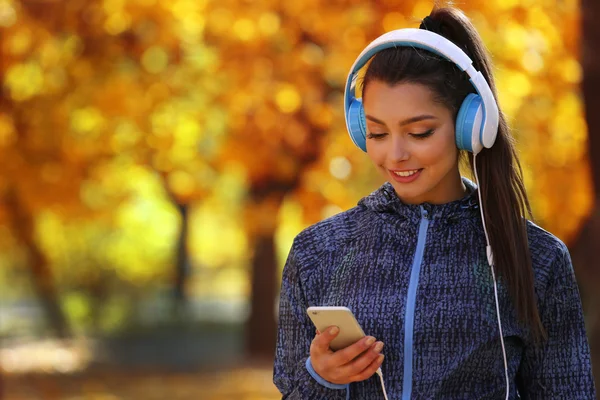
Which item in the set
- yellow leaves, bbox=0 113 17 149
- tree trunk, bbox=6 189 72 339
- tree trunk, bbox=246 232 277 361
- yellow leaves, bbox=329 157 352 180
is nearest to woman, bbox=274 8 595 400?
yellow leaves, bbox=329 157 352 180

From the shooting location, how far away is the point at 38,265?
17.9 metres

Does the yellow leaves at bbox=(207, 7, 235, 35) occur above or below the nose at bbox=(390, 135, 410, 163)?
above

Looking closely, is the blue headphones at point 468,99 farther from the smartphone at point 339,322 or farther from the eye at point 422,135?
the smartphone at point 339,322

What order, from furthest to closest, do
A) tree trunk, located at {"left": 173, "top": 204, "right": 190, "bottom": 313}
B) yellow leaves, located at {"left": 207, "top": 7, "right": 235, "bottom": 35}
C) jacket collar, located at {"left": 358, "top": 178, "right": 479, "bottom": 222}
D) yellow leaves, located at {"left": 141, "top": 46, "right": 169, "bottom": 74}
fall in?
tree trunk, located at {"left": 173, "top": 204, "right": 190, "bottom": 313} < yellow leaves, located at {"left": 141, "top": 46, "right": 169, "bottom": 74} < yellow leaves, located at {"left": 207, "top": 7, "right": 235, "bottom": 35} < jacket collar, located at {"left": 358, "top": 178, "right": 479, "bottom": 222}

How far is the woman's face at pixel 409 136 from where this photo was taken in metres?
2.11

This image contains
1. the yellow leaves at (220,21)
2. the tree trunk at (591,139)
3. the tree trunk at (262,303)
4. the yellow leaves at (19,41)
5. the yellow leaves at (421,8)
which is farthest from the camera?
the tree trunk at (262,303)

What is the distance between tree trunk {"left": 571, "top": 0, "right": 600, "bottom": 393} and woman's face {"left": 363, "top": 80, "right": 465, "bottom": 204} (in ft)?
9.81

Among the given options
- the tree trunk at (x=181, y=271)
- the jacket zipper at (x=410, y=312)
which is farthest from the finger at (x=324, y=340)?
the tree trunk at (x=181, y=271)

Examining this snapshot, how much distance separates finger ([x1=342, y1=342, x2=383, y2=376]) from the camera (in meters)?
1.98

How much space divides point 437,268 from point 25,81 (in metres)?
8.59

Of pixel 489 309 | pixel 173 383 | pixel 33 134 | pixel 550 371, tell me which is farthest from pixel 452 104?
pixel 173 383

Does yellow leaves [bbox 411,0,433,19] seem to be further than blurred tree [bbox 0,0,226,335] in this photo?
No

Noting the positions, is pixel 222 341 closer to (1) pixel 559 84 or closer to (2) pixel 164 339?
(2) pixel 164 339

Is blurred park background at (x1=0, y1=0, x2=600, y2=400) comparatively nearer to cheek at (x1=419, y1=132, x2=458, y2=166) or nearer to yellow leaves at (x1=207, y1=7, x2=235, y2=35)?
yellow leaves at (x1=207, y1=7, x2=235, y2=35)
